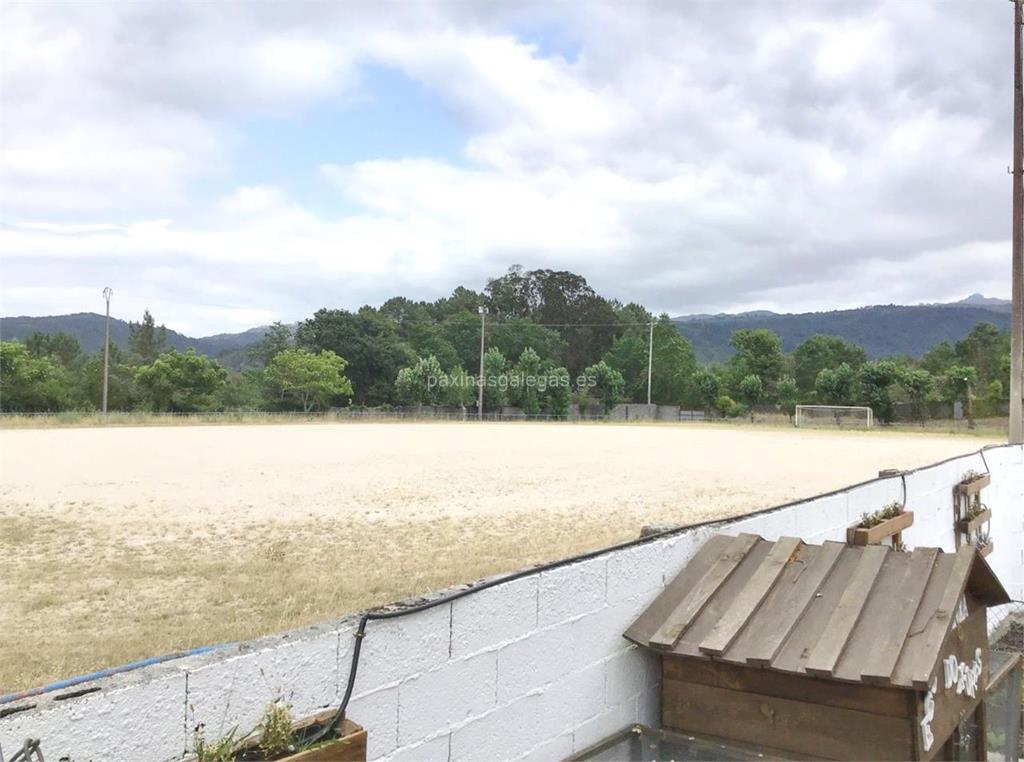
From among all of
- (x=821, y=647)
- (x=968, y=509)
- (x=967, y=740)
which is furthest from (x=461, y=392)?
(x=821, y=647)

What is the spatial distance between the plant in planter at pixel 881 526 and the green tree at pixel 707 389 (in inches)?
2942

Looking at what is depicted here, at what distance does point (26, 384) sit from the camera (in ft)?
193

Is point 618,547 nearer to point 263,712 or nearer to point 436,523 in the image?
point 263,712

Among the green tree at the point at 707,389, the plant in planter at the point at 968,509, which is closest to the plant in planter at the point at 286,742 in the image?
the plant in planter at the point at 968,509

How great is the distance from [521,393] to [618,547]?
72.5 meters

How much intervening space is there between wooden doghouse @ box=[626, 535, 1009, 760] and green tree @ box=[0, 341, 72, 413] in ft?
214

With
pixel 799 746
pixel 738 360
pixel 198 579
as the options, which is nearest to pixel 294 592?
pixel 198 579

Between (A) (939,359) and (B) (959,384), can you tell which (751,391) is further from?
(A) (939,359)

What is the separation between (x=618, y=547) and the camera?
316 cm

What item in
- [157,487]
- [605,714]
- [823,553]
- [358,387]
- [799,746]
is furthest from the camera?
[358,387]

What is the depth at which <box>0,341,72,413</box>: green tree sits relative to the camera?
57625 millimetres

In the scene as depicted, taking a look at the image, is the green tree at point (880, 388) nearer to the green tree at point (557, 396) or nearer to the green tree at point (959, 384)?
the green tree at point (959, 384)

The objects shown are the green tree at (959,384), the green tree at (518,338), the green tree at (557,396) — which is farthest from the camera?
the green tree at (518,338)

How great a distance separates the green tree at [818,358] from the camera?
94.2m
